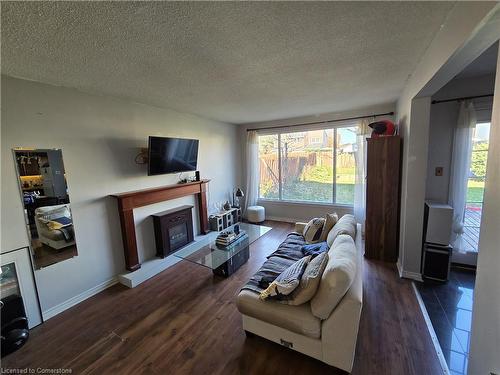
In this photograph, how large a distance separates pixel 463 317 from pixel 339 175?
275cm

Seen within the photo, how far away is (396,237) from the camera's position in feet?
9.79

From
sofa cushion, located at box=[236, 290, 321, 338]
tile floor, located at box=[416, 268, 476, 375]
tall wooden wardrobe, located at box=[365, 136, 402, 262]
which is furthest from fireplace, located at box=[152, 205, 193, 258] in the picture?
tile floor, located at box=[416, 268, 476, 375]

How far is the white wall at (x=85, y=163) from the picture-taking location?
193 cm

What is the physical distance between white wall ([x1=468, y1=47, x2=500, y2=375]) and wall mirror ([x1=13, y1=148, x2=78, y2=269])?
133 inches

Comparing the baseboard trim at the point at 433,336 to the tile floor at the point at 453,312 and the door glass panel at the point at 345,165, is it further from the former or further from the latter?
the door glass panel at the point at 345,165

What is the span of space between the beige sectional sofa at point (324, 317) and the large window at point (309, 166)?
9.36 feet

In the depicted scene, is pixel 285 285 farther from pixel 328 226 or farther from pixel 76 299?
pixel 76 299

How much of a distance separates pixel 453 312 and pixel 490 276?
5.10ft

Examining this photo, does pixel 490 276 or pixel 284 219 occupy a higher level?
pixel 490 276

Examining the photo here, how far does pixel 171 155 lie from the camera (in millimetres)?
3156

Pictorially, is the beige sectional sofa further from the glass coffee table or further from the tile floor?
the glass coffee table

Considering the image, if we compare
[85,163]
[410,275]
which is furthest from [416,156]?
[85,163]

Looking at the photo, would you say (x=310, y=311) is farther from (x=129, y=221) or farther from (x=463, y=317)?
(x=129, y=221)

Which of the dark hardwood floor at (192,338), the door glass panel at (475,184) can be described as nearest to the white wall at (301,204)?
the door glass panel at (475,184)
